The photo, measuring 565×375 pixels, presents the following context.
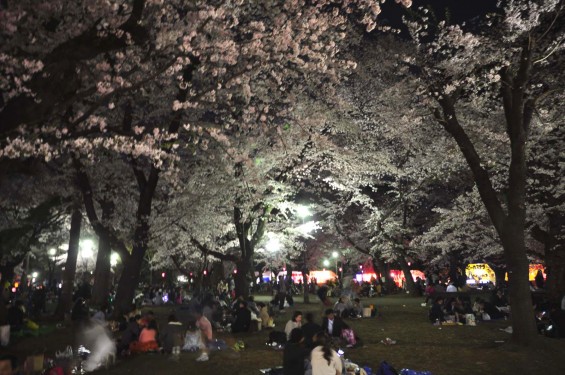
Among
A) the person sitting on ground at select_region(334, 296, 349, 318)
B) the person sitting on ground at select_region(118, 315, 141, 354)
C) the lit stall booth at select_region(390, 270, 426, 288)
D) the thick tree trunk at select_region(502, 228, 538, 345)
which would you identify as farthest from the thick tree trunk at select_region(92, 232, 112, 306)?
the lit stall booth at select_region(390, 270, 426, 288)

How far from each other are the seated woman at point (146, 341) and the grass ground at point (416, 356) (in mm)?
234

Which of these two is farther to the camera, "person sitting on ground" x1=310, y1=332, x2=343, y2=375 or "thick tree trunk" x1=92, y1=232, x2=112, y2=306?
"thick tree trunk" x1=92, y1=232, x2=112, y2=306

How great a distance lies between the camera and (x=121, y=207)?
829 inches

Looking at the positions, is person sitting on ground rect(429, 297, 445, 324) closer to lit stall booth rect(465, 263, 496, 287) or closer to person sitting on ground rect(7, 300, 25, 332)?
person sitting on ground rect(7, 300, 25, 332)

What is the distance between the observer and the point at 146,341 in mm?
12000

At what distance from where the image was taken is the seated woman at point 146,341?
39.1 ft

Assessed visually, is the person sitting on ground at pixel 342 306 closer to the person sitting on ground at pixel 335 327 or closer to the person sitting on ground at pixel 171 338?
the person sitting on ground at pixel 335 327

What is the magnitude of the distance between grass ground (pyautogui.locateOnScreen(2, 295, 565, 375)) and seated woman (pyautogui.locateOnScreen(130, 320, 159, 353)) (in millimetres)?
234

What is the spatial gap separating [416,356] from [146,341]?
22.1ft

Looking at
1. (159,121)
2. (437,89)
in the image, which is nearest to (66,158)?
(159,121)

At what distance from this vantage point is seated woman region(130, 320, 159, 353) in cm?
1192

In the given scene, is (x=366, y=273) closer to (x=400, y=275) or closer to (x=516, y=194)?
(x=400, y=275)

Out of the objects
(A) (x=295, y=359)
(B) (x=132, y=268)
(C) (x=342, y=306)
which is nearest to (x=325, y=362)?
(A) (x=295, y=359)

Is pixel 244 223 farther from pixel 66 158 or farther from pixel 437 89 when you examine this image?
pixel 437 89
